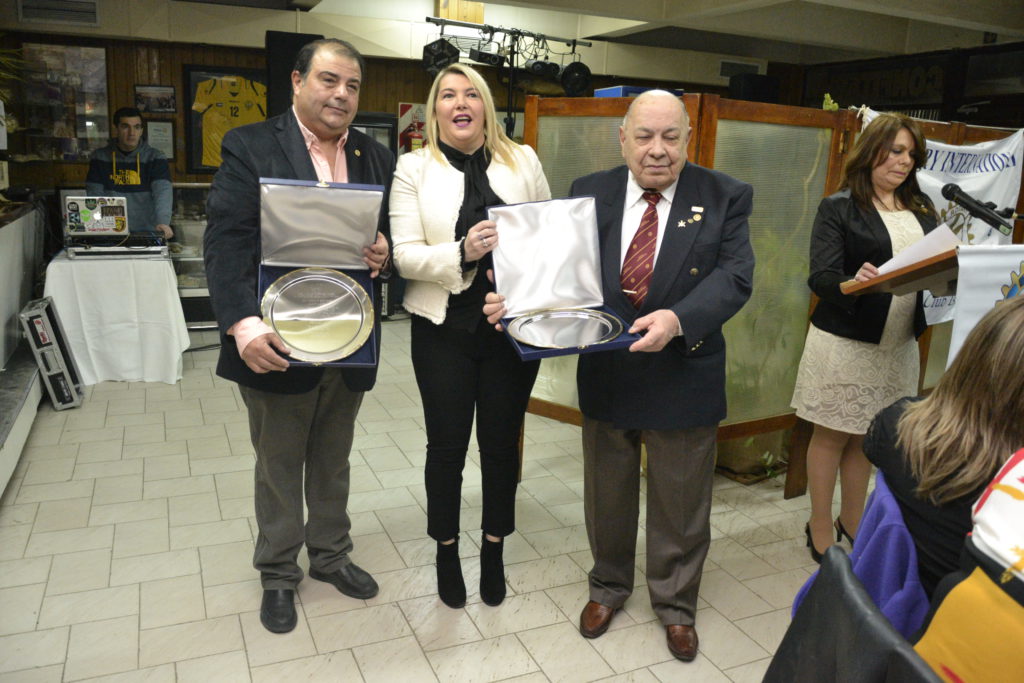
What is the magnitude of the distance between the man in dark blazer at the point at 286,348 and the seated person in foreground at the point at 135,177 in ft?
12.6

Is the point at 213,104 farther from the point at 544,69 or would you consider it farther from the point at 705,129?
A: the point at 705,129

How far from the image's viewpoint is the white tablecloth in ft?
15.6

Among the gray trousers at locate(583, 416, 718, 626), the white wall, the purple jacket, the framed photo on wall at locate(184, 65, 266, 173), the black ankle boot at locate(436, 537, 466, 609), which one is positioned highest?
the white wall

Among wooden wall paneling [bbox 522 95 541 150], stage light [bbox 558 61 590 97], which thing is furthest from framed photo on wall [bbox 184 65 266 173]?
wooden wall paneling [bbox 522 95 541 150]

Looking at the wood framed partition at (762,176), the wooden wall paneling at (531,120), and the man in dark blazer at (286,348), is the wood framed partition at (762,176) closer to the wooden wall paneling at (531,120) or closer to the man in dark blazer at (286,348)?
the wooden wall paneling at (531,120)

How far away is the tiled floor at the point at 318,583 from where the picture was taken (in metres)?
2.29

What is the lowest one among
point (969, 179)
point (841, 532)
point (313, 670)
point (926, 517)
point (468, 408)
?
point (313, 670)

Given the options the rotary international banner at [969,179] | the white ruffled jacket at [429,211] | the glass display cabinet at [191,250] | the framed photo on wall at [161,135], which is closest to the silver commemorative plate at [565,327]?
the white ruffled jacket at [429,211]

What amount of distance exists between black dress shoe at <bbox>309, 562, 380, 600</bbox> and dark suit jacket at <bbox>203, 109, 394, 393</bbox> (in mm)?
789

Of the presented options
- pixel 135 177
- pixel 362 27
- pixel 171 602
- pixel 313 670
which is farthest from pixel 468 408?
pixel 362 27

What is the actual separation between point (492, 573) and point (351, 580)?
48cm

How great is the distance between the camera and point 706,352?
2.24m

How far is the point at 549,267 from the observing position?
212 cm

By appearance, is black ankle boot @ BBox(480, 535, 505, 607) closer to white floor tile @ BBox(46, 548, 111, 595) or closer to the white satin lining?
the white satin lining
